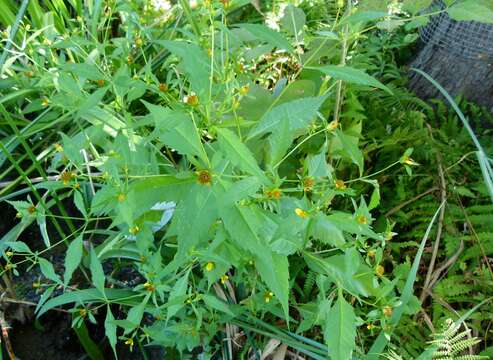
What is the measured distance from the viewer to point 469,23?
181cm

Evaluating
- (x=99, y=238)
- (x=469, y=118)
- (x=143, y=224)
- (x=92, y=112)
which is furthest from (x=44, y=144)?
(x=469, y=118)

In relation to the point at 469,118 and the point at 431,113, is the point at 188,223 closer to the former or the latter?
the point at 431,113

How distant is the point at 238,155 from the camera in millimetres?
698

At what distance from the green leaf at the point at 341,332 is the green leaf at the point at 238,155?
0.91 ft

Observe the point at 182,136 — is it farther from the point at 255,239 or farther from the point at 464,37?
the point at 464,37

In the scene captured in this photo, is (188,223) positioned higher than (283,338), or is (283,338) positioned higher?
(188,223)

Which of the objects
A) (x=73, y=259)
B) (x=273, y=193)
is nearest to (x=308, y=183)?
(x=273, y=193)

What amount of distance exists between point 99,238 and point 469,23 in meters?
1.49

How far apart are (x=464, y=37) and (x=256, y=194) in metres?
1.39

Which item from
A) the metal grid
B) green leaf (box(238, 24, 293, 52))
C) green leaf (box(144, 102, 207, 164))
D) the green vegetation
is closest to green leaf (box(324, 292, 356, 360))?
the green vegetation

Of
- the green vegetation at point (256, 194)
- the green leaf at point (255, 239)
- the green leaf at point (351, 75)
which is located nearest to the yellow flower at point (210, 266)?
the green vegetation at point (256, 194)

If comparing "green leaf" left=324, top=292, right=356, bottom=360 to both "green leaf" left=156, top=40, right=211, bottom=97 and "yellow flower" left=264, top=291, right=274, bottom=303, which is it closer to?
"yellow flower" left=264, top=291, right=274, bottom=303

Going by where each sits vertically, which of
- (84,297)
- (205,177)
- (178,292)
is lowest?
(84,297)

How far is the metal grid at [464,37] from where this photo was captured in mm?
1786
